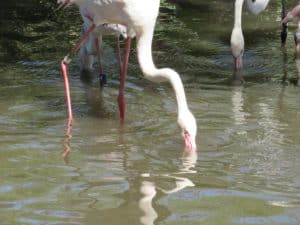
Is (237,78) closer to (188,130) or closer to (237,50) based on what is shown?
(237,50)

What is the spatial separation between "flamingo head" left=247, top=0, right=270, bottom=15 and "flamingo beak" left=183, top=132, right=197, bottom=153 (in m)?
4.56

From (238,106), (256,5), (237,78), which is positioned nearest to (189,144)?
(238,106)

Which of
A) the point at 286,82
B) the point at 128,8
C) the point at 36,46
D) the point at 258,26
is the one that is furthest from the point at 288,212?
the point at 258,26

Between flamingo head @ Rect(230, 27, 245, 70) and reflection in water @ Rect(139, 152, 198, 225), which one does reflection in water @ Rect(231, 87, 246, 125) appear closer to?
flamingo head @ Rect(230, 27, 245, 70)

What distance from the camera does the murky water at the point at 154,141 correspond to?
4.54m

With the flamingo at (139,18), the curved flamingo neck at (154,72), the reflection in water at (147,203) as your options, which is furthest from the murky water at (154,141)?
the flamingo at (139,18)

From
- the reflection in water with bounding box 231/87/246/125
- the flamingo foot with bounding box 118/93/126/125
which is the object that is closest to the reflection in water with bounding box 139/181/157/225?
the flamingo foot with bounding box 118/93/126/125

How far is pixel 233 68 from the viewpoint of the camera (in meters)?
8.82

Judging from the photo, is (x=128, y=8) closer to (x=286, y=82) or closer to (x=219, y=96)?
(x=219, y=96)

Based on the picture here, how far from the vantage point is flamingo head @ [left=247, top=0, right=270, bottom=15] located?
9.85m

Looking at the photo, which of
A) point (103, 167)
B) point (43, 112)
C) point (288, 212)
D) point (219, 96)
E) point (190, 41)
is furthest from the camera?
point (190, 41)

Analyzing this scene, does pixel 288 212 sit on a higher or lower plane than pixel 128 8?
lower

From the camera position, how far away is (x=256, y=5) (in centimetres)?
989

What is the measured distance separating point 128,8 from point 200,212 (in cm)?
247
